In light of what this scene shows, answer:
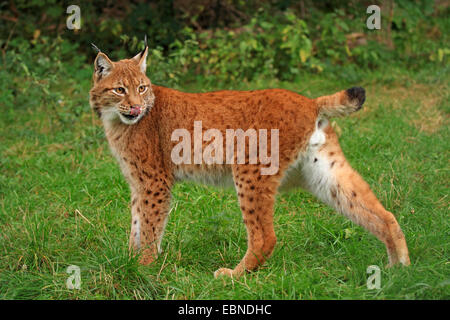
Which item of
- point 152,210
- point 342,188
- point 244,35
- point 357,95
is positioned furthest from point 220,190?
point 244,35

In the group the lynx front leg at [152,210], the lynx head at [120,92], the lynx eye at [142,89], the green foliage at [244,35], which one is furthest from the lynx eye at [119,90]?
the green foliage at [244,35]

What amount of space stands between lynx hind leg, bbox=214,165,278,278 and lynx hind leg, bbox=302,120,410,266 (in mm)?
347

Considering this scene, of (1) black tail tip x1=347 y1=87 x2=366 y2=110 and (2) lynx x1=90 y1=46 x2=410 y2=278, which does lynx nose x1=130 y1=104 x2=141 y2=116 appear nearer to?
(2) lynx x1=90 y1=46 x2=410 y2=278

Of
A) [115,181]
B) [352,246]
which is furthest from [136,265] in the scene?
[115,181]

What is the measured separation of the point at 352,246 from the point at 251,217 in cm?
90

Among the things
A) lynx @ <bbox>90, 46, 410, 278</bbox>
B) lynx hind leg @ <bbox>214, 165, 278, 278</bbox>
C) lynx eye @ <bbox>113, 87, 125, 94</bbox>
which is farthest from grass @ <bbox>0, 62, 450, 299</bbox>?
lynx eye @ <bbox>113, 87, 125, 94</bbox>

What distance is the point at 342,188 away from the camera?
4.45 metres

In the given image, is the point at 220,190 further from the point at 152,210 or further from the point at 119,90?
the point at 119,90

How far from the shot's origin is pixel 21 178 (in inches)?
257

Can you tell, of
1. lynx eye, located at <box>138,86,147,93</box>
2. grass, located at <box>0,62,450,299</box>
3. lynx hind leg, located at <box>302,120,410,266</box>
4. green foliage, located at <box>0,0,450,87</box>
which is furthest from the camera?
green foliage, located at <box>0,0,450,87</box>

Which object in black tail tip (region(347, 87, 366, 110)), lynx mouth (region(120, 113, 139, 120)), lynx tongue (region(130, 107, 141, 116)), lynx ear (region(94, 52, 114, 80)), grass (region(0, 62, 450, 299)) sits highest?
lynx ear (region(94, 52, 114, 80))

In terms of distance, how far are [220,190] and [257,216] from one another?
1.35 meters

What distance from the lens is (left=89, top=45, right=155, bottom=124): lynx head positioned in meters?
4.86

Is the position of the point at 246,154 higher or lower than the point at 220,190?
higher
